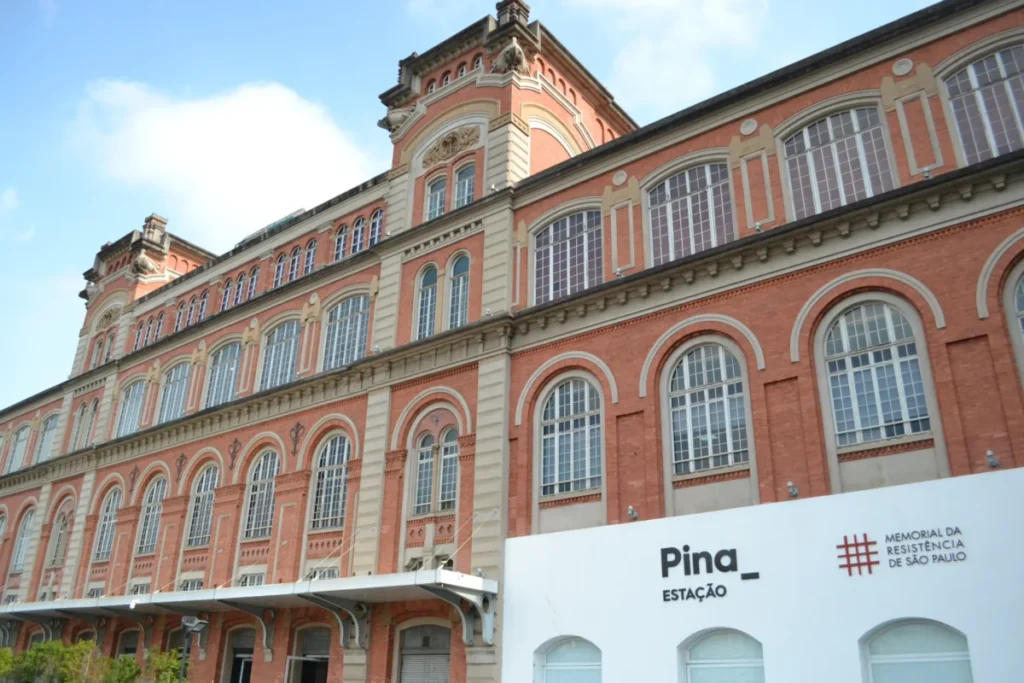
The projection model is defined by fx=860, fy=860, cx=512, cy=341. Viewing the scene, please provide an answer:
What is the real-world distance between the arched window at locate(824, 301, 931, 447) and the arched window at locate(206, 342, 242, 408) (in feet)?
71.9

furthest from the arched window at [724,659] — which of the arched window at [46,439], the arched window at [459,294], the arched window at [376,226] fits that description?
the arched window at [46,439]

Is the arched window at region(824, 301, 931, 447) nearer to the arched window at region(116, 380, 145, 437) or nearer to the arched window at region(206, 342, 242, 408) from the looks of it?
the arched window at region(206, 342, 242, 408)

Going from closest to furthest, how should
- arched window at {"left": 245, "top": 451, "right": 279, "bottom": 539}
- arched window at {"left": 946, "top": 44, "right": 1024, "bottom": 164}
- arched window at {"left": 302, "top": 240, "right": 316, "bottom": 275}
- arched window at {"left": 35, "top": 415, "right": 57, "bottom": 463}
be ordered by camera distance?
arched window at {"left": 946, "top": 44, "right": 1024, "bottom": 164} → arched window at {"left": 245, "top": 451, "right": 279, "bottom": 539} → arched window at {"left": 302, "top": 240, "right": 316, "bottom": 275} → arched window at {"left": 35, "top": 415, "right": 57, "bottom": 463}

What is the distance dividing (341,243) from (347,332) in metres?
3.93

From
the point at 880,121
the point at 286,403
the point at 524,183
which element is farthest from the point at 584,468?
the point at 286,403

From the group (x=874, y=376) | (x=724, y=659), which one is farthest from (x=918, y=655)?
(x=874, y=376)

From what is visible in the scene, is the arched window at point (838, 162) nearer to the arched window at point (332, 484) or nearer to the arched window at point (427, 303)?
the arched window at point (427, 303)

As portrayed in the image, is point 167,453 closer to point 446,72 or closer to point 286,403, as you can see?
point 286,403

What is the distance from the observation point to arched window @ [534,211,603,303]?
2239 centimetres

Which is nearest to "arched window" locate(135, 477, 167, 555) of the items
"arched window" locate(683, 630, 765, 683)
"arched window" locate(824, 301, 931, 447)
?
"arched window" locate(683, 630, 765, 683)

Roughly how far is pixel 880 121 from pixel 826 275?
3.72 m

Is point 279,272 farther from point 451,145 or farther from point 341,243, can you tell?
point 451,145

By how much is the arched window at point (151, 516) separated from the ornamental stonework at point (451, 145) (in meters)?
16.2

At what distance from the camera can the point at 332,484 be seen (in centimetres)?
2623
